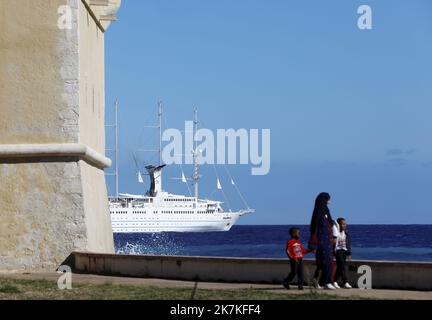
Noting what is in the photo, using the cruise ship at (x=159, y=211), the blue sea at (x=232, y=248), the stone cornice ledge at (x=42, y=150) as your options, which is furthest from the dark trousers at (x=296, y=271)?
the cruise ship at (x=159, y=211)

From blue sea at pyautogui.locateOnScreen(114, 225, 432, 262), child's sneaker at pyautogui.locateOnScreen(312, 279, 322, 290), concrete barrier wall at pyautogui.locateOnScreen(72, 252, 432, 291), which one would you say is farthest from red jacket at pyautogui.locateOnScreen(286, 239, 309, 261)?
blue sea at pyautogui.locateOnScreen(114, 225, 432, 262)

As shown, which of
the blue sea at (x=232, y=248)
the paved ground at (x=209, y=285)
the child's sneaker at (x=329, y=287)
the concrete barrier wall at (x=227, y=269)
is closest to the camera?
the paved ground at (x=209, y=285)

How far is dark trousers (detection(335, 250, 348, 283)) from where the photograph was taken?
47.5ft

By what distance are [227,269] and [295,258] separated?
5.57ft

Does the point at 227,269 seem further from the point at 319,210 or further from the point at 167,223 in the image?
the point at 167,223

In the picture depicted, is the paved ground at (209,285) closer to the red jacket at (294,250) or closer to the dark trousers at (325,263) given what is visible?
the dark trousers at (325,263)

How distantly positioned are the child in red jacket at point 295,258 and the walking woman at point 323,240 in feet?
0.68

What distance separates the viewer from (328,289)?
14.1 metres

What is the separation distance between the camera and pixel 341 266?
573 inches

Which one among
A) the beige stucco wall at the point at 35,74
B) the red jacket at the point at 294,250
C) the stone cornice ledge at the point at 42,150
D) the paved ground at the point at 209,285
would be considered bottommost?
the paved ground at the point at 209,285

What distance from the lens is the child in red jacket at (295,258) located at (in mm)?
14258

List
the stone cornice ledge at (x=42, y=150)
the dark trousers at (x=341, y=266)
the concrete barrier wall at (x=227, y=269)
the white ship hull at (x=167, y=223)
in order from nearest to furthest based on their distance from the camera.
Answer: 1. the concrete barrier wall at (x=227, y=269)
2. the dark trousers at (x=341, y=266)
3. the stone cornice ledge at (x=42, y=150)
4. the white ship hull at (x=167, y=223)
